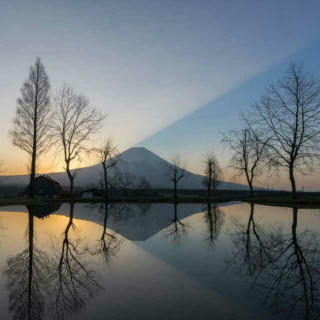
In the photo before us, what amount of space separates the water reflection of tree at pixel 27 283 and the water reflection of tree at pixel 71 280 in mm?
163

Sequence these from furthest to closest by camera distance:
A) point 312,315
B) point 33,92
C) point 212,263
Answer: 1. point 33,92
2. point 212,263
3. point 312,315

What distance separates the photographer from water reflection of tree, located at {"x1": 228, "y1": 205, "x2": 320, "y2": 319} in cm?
400

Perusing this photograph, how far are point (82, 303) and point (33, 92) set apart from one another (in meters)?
33.1

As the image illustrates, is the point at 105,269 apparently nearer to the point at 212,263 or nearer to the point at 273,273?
the point at 212,263

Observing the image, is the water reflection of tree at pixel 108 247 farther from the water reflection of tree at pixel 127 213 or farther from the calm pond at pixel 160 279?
the water reflection of tree at pixel 127 213

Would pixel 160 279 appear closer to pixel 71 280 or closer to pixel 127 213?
pixel 71 280

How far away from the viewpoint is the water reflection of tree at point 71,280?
4062 millimetres

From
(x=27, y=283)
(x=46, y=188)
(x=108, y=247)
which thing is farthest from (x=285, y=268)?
(x=46, y=188)

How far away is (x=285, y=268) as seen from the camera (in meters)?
5.80

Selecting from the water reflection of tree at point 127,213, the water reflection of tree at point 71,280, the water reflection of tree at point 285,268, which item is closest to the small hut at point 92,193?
the water reflection of tree at point 127,213

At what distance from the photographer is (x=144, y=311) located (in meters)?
3.78

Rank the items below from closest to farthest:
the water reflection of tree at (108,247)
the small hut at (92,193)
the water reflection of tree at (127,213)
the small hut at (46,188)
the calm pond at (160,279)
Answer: the calm pond at (160,279)
the water reflection of tree at (108,247)
the water reflection of tree at (127,213)
the small hut at (46,188)
the small hut at (92,193)

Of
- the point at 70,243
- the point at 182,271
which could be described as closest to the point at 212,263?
the point at 182,271

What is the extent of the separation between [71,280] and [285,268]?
4031 mm
